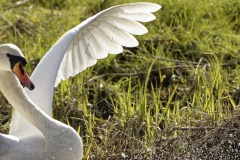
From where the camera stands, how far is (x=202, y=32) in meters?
7.05

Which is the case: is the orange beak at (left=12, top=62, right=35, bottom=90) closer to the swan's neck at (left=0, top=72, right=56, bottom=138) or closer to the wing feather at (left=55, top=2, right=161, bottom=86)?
the swan's neck at (left=0, top=72, right=56, bottom=138)

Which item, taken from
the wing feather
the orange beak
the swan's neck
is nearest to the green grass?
the wing feather

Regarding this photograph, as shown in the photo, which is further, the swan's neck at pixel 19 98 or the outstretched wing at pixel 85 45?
the outstretched wing at pixel 85 45

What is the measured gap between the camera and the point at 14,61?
442 cm

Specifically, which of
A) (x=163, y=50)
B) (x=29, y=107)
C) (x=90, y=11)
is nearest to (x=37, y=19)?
(x=90, y=11)

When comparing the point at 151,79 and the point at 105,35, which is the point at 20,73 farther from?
the point at 151,79

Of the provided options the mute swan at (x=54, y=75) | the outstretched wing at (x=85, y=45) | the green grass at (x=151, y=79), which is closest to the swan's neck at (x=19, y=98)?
the mute swan at (x=54, y=75)

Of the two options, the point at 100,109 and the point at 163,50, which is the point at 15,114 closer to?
the point at 100,109

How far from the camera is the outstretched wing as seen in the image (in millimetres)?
5074

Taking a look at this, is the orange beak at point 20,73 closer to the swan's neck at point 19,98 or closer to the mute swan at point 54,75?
the mute swan at point 54,75

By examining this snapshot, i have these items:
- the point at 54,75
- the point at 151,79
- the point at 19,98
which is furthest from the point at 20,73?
the point at 151,79

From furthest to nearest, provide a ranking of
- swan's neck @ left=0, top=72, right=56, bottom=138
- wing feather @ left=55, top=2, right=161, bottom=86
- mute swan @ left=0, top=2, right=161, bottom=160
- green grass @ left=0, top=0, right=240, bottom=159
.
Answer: wing feather @ left=55, top=2, right=161, bottom=86 → green grass @ left=0, top=0, right=240, bottom=159 → swan's neck @ left=0, top=72, right=56, bottom=138 → mute swan @ left=0, top=2, right=161, bottom=160

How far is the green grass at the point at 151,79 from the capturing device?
5.07 m

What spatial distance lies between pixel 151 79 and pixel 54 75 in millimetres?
1583
